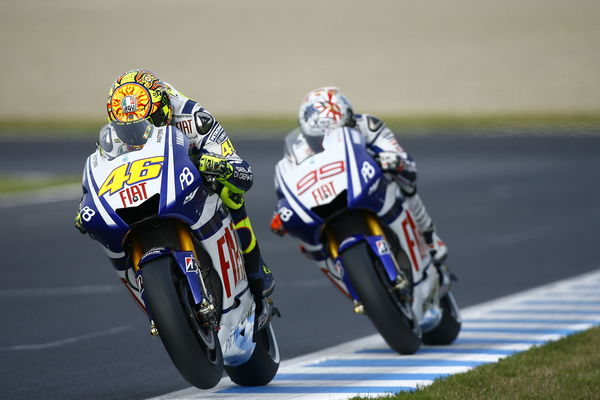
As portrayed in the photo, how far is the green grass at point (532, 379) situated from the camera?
6414 mm

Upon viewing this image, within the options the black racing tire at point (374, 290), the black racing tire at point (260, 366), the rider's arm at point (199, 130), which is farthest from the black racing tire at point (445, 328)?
the rider's arm at point (199, 130)

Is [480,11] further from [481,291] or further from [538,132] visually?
[481,291]

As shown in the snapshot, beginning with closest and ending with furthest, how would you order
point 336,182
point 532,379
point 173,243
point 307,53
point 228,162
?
point 173,243, point 228,162, point 532,379, point 336,182, point 307,53

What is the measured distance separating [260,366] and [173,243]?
1.36 m

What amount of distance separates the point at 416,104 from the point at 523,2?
20.4 m

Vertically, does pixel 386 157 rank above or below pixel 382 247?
above

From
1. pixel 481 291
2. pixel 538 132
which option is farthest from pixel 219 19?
pixel 481 291

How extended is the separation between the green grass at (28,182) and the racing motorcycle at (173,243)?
1672 cm

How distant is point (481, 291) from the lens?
1172cm

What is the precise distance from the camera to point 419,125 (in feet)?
121

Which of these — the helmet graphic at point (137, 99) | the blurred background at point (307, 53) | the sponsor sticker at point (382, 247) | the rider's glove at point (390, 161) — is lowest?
the blurred background at point (307, 53)

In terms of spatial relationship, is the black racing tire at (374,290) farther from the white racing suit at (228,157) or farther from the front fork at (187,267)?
the front fork at (187,267)

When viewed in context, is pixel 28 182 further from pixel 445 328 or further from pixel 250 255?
pixel 250 255

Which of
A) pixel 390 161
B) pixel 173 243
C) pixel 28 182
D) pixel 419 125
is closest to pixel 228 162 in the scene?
pixel 173 243
